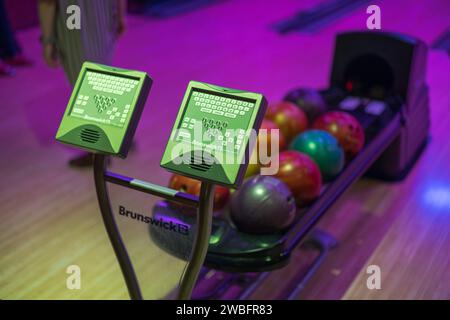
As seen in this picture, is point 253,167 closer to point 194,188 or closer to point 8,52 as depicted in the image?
point 194,188

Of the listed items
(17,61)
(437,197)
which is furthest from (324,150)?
(17,61)

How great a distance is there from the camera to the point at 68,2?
65.1 inches

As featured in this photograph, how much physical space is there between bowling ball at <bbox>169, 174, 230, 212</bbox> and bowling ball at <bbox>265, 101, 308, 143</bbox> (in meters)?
0.44

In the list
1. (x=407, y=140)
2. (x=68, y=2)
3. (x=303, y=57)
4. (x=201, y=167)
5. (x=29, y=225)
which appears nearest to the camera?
(x=201, y=167)

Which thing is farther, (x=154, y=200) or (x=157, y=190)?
(x=154, y=200)

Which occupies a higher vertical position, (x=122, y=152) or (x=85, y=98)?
(x=85, y=98)

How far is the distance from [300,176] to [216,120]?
28.2 inches

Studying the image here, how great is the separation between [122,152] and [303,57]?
11.0 feet

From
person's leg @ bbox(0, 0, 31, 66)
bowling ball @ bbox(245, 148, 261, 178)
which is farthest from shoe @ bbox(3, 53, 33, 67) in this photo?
bowling ball @ bbox(245, 148, 261, 178)

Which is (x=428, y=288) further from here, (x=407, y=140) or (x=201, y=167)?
(x=201, y=167)

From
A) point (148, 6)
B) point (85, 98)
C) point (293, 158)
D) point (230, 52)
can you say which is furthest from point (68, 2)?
point (148, 6)

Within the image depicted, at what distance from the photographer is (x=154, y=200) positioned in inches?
71.9

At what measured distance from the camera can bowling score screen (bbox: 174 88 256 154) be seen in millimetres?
1250
